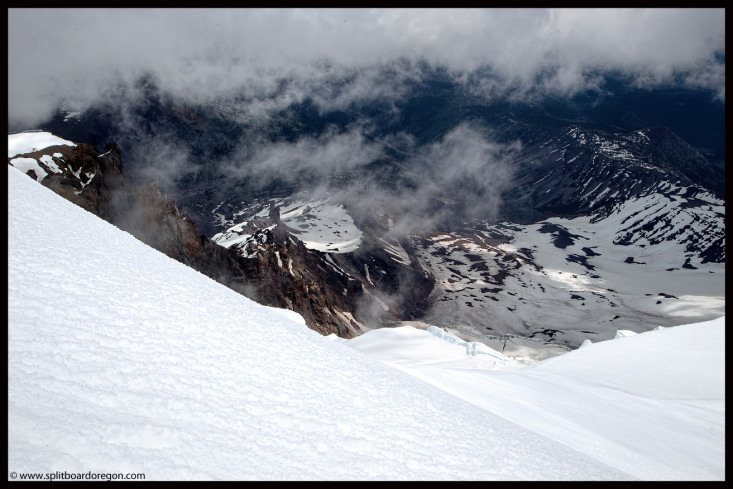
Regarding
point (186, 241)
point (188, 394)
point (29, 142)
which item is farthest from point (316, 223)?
point (188, 394)

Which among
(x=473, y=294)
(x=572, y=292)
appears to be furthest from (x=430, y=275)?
(x=572, y=292)

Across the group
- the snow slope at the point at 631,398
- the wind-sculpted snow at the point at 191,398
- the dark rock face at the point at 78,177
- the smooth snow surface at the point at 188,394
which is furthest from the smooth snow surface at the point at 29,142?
the wind-sculpted snow at the point at 191,398

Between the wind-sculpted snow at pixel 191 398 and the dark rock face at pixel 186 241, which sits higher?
the wind-sculpted snow at pixel 191 398

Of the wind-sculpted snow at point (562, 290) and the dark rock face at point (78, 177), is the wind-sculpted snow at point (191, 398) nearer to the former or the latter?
the dark rock face at point (78, 177)

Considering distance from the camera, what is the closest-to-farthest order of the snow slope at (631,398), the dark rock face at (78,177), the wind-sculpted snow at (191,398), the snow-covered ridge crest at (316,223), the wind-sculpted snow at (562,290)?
1. the wind-sculpted snow at (191,398)
2. the snow slope at (631,398)
3. the dark rock face at (78,177)
4. the wind-sculpted snow at (562,290)
5. the snow-covered ridge crest at (316,223)

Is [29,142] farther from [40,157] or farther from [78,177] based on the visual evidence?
[78,177]

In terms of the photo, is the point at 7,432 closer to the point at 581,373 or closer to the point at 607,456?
the point at 607,456
